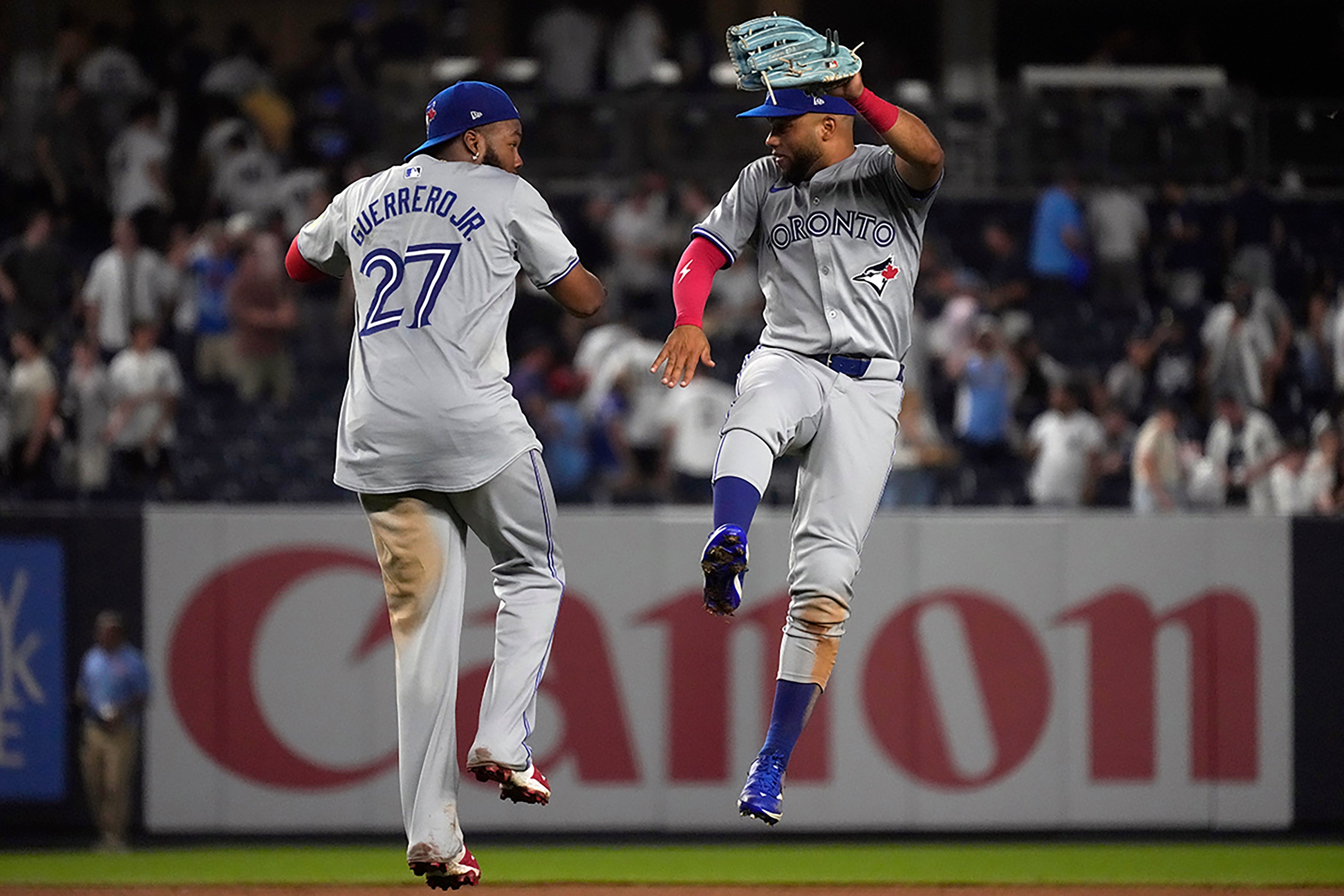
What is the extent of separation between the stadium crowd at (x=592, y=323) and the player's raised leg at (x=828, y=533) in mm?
7231

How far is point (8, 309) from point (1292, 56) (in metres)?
16.6

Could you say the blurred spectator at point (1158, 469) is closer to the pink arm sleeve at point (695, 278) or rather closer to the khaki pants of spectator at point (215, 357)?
the khaki pants of spectator at point (215, 357)

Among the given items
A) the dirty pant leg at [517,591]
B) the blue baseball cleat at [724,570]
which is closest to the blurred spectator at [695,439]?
the dirty pant leg at [517,591]

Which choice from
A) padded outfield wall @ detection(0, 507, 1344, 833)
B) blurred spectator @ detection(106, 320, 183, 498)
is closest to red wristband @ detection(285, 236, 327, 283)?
padded outfield wall @ detection(0, 507, 1344, 833)

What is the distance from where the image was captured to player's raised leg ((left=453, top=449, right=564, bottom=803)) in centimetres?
544

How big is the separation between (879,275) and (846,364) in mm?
309

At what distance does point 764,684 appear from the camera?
39.2 feet

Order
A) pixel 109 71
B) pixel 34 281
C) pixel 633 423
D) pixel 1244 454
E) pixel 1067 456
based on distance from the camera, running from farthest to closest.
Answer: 1. pixel 109 71
2. pixel 34 281
3. pixel 1244 454
4. pixel 633 423
5. pixel 1067 456

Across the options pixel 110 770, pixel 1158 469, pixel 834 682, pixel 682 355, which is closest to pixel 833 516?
pixel 682 355

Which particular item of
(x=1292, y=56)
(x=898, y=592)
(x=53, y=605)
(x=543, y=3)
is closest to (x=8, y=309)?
(x=53, y=605)

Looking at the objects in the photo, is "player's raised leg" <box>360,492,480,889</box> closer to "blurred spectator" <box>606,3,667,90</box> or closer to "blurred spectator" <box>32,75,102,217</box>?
"blurred spectator" <box>32,75,102,217</box>

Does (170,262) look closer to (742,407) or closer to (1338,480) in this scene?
(1338,480)

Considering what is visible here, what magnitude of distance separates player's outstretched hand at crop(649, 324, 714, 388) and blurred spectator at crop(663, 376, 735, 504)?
24.3 feet

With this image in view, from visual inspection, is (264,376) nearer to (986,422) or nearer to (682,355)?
Answer: (986,422)
